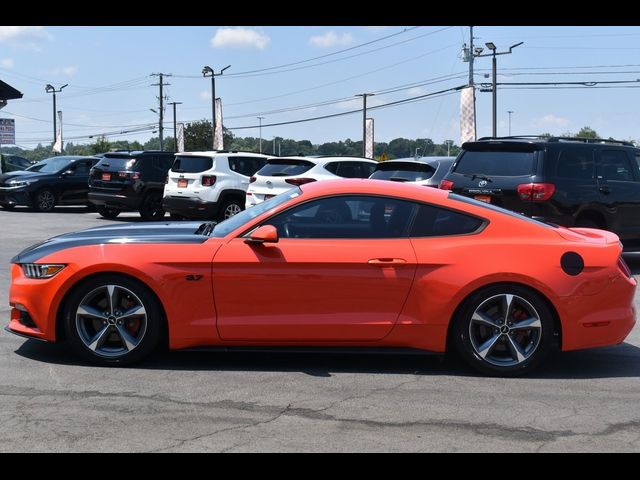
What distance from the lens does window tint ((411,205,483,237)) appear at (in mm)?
6004

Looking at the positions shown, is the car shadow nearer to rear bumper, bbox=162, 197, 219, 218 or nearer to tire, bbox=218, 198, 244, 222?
rear bumper, bbox=162, 197, 219, 218

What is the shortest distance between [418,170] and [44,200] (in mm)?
12740

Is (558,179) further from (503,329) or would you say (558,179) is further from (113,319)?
(113,319)

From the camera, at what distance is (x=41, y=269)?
19.4 ft

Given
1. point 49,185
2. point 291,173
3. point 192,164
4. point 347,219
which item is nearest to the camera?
point 347,219

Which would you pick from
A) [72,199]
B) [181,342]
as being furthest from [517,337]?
[72,199]

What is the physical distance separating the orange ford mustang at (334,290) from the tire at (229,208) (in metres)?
11.5

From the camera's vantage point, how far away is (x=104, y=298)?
5.84 meters

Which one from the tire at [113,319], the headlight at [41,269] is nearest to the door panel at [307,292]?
the tire at [113,319]

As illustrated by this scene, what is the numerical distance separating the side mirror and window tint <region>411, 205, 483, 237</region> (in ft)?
3.44

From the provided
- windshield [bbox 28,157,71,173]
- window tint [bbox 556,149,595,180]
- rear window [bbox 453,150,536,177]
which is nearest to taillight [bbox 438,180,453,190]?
rear window [bbox 453,150,536,177]

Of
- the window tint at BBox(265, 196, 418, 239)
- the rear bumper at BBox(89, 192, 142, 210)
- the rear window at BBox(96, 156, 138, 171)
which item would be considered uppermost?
the rear window at BBox(96, 156, 138, 171)

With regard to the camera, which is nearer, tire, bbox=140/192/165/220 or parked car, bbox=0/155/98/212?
tire, bbox=140/192/165/220

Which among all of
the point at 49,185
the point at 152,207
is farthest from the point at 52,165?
the point at 152,207
